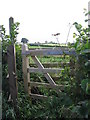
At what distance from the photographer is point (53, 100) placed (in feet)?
8.52

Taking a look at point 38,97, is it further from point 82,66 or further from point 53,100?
point 82,66

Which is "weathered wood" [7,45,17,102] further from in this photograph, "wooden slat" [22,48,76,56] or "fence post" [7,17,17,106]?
"wooden slat" [22,48,76,56]

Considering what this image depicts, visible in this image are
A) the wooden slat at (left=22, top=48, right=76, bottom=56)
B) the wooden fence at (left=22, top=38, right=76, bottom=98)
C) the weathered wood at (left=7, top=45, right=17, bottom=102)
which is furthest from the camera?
the weathered wood at (left=7, top=45, right=17, bottom=102)

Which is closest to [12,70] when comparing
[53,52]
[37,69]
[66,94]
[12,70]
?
[12,70]

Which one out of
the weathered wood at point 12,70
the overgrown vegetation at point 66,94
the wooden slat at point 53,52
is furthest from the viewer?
the weathered wood at point 12,70

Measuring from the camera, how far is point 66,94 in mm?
2461

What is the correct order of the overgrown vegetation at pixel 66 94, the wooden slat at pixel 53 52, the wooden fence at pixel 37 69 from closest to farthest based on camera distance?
1. the overgrown vegetation at pixel 66 94
2. the wooden slat at pixel 53 52
3. the wooden fence at pixel 37 69

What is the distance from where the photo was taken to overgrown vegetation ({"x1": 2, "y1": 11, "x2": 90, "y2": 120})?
2013mm

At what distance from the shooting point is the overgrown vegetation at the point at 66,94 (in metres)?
2.01

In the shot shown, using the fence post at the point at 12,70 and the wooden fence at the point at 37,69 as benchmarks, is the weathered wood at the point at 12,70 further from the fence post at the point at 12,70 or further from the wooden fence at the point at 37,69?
the wooden fence at the point at 37,69

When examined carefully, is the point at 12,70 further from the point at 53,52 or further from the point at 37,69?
the point at 53,52

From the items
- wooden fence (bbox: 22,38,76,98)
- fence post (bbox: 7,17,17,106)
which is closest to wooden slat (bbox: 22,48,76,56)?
wooden fence (bbox: 22,38,76,98)

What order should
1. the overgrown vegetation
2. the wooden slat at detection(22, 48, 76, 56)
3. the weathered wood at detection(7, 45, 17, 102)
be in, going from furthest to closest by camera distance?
the weathered wood at detection(7, 45, 17, 102) → the wooden slat at detection(22, 48, 76, 56) → the overgrown vegetation

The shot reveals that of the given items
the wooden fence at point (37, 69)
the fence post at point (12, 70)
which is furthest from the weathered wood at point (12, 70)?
the wooden fence at point (37, 69)
